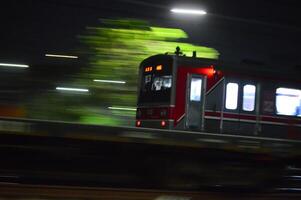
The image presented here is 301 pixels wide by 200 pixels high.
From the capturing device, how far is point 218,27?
22031mm

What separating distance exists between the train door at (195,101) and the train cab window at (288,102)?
6.19ft

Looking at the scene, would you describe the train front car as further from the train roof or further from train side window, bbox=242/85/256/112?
train side window, bbox=242/85/256/112

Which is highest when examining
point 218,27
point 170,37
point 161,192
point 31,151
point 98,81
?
point 218,27

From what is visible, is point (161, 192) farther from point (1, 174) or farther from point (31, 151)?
point (1, 174)

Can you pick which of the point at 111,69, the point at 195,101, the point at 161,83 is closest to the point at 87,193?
the point at 111,69

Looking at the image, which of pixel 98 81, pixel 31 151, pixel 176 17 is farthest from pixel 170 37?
pixel 176 17

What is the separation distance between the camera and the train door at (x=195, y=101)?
11.5 metres

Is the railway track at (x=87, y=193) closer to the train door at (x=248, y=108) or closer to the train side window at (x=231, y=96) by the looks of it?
the train door at (x=248, y=108)

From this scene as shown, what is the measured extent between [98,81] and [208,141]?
2.69 m

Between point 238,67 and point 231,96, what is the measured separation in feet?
2.27

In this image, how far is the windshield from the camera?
39.0 ft

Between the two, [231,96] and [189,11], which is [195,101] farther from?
[189,11]

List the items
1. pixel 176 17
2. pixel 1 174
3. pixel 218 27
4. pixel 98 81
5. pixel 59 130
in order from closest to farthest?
pixel 59 130 < pixel 1 174 < pixel 98 81 < pixel 176 17 < pixel 218 27

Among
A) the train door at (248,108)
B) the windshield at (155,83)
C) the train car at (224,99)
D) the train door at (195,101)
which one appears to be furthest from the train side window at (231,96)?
the windshield at (155,83)
